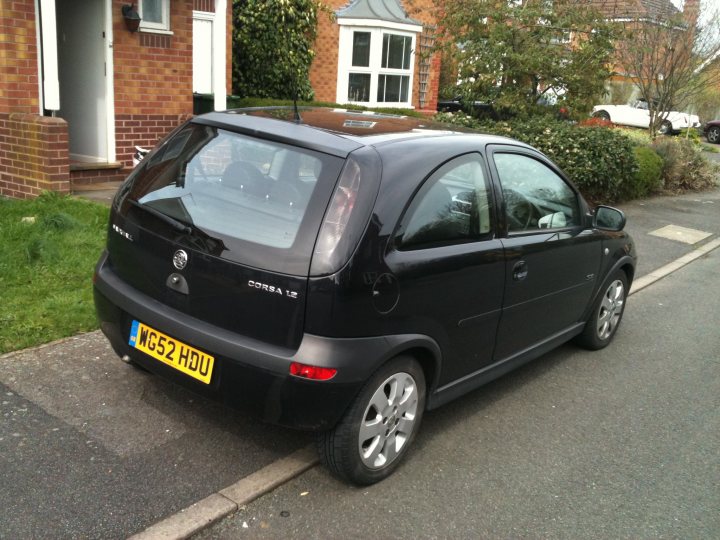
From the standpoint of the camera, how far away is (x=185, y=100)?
10.4 meters

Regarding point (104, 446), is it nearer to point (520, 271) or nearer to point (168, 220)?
point (168, 220)

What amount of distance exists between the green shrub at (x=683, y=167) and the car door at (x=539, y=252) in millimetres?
10610

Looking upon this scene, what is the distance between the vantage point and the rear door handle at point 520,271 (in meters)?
4.11

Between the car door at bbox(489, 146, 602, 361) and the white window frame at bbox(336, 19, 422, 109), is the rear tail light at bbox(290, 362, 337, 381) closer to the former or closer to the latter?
the car door at bbox(489, 146, 602, 361)

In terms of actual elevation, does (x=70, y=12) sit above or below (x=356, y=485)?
above

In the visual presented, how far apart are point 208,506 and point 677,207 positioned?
12.0 m

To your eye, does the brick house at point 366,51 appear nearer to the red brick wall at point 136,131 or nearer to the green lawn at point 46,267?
the red brick wall at point 136,131

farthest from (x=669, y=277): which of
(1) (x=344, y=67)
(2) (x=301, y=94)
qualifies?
(1) (x=344, y=67)

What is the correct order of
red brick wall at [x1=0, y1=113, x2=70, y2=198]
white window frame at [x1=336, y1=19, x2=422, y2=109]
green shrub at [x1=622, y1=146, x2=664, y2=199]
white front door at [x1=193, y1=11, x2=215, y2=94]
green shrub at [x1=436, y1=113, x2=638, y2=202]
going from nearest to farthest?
red brick wall at [x1=0, y1=113, x2=70, y2=198] < green shrub at [x1=436, y1=113, x2=638, y2=202] < green shrub at [x1=622, y1=146, x2=664, y2=199] < white front door at [x1=193, y1=11, x2=215, y2=94] < white window frame at [x1=336, y1=19, x2=422, y2=109]

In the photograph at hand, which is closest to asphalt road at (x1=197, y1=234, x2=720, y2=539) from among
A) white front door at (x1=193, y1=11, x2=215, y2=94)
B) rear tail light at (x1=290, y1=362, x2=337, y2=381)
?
rear tail light at (x1=290, y1=362, x2=337, y2=381)

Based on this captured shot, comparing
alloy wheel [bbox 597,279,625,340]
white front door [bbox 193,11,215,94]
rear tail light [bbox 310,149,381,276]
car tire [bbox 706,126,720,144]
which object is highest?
white front door [bbox 193,11,215,94]

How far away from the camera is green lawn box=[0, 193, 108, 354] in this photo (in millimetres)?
4734

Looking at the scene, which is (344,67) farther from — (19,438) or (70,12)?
(19,438)

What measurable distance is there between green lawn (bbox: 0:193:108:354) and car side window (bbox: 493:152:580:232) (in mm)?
2851
